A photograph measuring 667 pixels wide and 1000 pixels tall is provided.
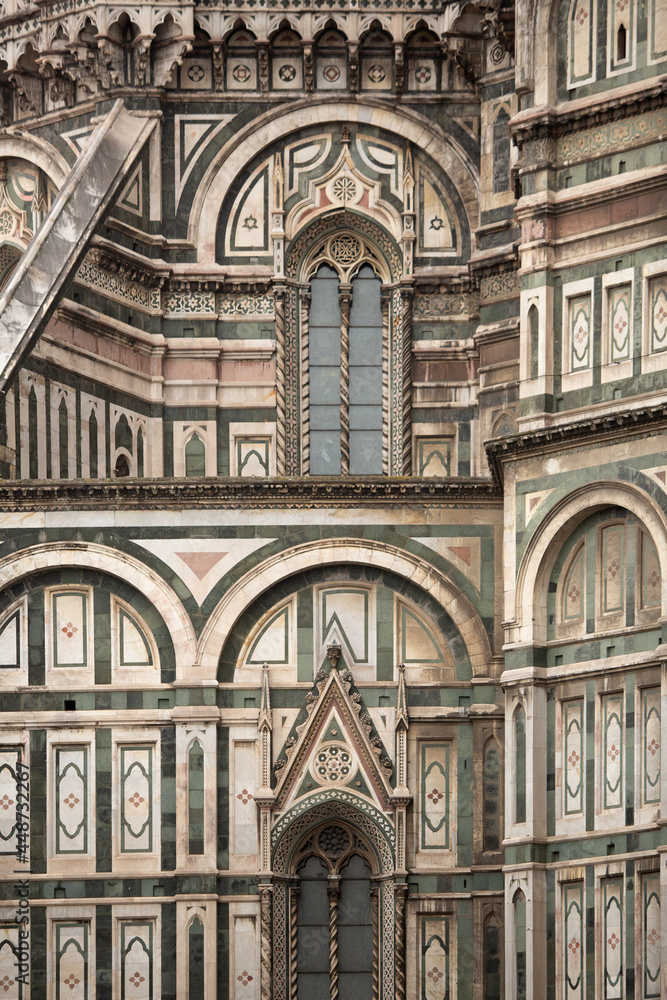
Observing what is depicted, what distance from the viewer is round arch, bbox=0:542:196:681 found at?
43.2 metres

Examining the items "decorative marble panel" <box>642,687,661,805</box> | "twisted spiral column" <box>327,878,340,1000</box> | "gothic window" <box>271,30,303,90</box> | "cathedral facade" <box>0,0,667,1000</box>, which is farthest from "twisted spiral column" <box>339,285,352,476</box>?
"decorative marble panel" <box>642,687,661,805</box>

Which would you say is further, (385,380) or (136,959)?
(385,380)

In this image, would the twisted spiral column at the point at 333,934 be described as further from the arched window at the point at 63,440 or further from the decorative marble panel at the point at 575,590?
the arched window at the point at 63,440

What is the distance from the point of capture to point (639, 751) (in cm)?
4016

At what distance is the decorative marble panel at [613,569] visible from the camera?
41031 millimetres

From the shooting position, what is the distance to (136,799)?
42750mm

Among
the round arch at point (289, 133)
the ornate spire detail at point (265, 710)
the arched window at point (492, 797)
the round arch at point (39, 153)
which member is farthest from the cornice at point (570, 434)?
the round arch at point (39, 153)

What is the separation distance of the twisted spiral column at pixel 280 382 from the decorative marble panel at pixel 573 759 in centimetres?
801

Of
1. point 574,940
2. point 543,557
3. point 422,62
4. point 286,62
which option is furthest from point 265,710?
point 422,62

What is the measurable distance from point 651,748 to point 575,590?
9.27ft

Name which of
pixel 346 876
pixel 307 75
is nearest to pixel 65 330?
pixel 307 75

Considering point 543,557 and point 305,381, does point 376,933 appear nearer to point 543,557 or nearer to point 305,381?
point 543,557

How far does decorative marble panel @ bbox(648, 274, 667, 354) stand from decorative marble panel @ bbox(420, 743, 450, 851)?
6673 millimetres

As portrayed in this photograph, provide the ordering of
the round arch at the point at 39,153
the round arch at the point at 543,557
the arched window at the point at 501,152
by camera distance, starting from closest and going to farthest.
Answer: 1. the round arch at the point at 543,557
2. the arched window at the point at 501,152
3. the round arch at the point at 39,153
